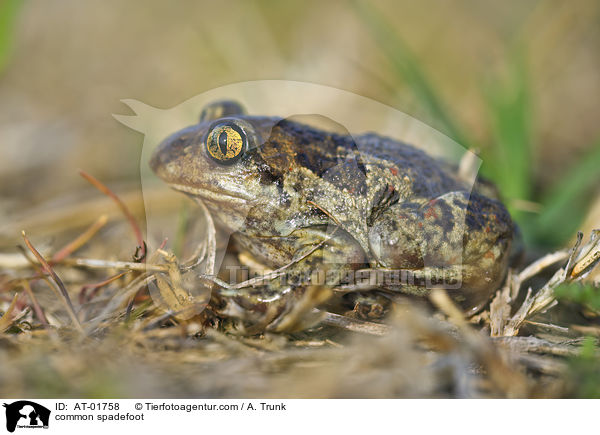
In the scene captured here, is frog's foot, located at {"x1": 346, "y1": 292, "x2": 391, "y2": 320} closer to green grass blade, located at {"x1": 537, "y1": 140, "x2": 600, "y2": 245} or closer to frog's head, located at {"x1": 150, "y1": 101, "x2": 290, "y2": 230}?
frog's head, located at {"x1": 150, "y1": 101, "x2": 290, "y2": 230}

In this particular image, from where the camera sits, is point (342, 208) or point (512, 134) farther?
point (512, 134)

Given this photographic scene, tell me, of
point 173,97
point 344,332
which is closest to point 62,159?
point 173,97

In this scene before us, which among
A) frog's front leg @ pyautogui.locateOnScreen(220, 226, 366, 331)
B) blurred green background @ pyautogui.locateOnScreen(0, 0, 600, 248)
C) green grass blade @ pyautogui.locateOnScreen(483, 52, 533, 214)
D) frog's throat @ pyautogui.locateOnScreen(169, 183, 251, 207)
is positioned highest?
blurred green background @ pyautogui.locateOnScreen(0, 0, 600, 248)

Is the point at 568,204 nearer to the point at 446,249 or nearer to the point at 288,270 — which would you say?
the point at 446,249
